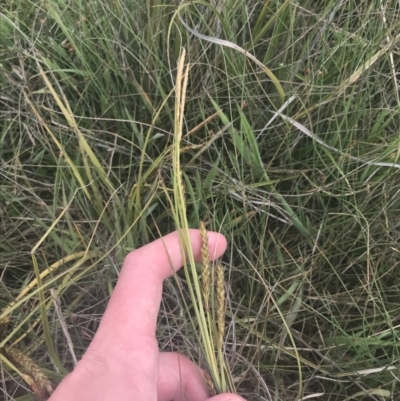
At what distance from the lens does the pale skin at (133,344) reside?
0.56 m

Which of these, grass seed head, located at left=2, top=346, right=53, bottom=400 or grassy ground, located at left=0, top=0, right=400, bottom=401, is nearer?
grass seed head, located at left=2, top=346, right=53, bottom=400

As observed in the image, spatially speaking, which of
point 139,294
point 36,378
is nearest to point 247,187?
point 139,294

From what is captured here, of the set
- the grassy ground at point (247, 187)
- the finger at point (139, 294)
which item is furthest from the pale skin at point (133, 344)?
the grassy ground at point (247, 187)

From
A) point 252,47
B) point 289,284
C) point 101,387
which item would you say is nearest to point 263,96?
point 252,47

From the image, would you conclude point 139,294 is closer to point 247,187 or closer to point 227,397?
point 227,397

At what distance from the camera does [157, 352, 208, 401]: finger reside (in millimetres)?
692

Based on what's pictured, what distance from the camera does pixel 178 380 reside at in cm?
71

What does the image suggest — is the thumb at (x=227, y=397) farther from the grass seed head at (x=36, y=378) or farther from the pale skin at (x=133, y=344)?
the grass seed head at (x=36, y=378)

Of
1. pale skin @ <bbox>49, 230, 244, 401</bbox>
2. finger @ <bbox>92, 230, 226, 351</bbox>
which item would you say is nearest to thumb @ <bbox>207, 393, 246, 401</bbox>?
pale skin @ <bbox>49, 230, 244, 401</bbox>

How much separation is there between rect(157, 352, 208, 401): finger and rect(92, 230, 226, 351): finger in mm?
112

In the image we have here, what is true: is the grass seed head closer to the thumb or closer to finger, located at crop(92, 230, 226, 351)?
finger, located at crop(92, 230, 226, 351)

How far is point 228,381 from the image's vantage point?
653 millimetres

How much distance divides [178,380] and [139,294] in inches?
7.0

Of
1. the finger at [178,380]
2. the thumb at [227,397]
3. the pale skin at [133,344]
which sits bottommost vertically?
the finger at [178,380]
